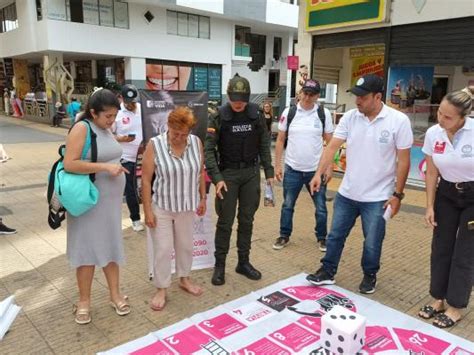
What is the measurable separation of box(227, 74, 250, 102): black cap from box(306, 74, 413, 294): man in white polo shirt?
830 mm

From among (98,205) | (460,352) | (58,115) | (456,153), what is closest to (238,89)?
(98,205)

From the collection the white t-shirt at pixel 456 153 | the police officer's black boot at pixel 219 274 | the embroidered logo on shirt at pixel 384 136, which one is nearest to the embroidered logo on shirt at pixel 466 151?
the white t-shirt at pixel 456 153

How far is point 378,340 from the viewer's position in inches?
110

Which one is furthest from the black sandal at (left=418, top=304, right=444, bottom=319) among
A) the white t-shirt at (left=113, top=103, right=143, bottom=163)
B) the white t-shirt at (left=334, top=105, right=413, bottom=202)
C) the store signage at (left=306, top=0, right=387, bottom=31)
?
the store signage at (left=306, top=0, right=387, bottom=31)

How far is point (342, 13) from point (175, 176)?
615cm

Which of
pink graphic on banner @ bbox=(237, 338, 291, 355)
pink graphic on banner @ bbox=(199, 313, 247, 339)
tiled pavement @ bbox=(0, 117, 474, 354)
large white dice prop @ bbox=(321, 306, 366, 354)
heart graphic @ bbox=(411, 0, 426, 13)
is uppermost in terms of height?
heart graphic @ bbox=(411, 0, 426, 13)

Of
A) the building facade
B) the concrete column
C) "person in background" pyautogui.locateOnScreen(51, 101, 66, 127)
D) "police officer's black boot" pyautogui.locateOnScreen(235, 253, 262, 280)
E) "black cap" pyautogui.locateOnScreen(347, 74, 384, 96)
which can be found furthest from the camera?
the concrete column

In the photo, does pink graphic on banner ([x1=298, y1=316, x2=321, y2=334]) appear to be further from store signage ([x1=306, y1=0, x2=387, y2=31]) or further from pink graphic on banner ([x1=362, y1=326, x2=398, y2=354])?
store signage ([x1=306, y1=0, x2=387, y2=31])

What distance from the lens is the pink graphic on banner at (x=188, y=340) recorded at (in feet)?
8.82

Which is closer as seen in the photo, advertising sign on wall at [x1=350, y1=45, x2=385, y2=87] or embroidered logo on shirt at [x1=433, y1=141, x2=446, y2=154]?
embroidered logo on shirt at [x1=433, y1=141, x2=446, y2=154]

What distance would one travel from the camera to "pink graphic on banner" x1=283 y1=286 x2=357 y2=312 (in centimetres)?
329

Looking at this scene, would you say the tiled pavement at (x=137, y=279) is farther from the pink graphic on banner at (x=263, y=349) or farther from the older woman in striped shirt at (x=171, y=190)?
the pink graphic on banner at (x=263, y=349)

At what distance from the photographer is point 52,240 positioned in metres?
4.67

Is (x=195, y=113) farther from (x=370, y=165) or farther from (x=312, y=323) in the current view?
(x=312, y=323)
